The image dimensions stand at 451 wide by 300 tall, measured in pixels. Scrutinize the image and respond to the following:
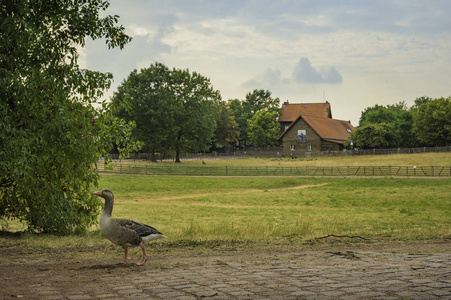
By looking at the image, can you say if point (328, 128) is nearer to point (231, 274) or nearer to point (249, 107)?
point (249, 107)

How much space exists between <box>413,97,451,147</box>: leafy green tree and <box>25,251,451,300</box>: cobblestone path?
91.5 meters

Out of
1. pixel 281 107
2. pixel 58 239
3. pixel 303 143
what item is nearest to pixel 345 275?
pixel 58 239

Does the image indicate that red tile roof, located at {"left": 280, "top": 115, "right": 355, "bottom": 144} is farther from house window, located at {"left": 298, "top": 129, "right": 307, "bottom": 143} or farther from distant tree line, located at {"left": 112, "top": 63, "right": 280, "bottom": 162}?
distant tree line, located at {"left": 112, "top": 63, "right": 280, "bottom": 162}

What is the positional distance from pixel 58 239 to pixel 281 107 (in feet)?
398

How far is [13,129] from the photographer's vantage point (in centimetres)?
1141

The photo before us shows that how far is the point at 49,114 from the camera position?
42.9 ft

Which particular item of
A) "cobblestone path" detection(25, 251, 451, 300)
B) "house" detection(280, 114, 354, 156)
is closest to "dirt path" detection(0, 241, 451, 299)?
"cobblestone path" detection(25, 251, 451, 300)

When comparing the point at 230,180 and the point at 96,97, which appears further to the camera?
the point at 230,180

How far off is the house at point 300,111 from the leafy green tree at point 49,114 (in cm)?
11422

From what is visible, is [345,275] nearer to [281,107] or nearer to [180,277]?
[180,277]

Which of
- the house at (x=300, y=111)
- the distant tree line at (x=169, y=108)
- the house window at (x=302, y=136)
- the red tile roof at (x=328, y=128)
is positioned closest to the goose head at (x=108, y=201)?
the distant tree line at (x=169, y=108)

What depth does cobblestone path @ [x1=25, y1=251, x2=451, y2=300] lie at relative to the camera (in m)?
6.74

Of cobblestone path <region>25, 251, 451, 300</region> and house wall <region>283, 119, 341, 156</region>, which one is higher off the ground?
house wall <region>283, 119, 341, 156</region>

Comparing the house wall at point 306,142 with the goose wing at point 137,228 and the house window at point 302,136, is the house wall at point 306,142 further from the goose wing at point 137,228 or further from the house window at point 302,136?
the goose wing at point 137,228
